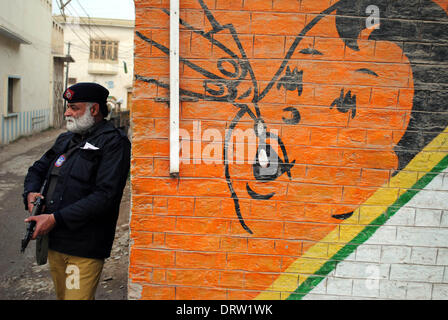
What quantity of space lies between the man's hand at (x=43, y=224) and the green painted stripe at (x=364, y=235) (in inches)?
58.5

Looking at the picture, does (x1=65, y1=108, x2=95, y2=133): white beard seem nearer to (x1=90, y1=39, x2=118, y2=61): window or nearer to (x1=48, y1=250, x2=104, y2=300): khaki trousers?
(x1=48, y1=250, x2=104, y2=300): khaki trousers

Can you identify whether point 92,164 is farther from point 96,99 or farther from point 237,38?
point 237,38

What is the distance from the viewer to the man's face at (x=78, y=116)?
243 cm

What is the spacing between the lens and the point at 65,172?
2318 millimetres

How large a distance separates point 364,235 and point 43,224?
74.3 inches

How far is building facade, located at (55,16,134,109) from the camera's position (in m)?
25.2

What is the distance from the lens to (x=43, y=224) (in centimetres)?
217

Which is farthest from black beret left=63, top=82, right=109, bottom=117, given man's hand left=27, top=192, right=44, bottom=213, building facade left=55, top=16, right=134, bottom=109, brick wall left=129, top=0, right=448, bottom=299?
building facade left=55, top=16, right=134, bottom=109

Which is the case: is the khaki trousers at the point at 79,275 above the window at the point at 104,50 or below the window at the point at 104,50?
below

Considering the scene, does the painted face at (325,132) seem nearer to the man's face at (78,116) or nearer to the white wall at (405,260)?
the white wall at (405,260)

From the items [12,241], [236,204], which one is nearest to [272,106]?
[236,204]

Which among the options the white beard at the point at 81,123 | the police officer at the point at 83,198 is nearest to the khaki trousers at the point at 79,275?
the police officer at the point at 83,198

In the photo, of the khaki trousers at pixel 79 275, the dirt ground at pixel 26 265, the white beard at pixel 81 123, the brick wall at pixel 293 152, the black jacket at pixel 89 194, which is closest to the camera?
the brick wall at pixel 293 152

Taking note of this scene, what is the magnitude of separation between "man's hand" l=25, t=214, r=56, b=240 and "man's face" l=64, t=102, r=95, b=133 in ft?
1.95
